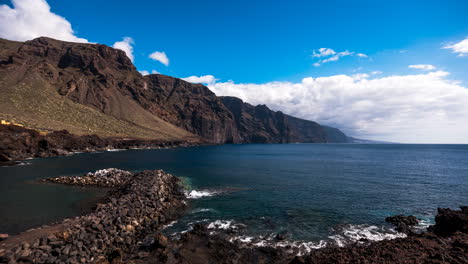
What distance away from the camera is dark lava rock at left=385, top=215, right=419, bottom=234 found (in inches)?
855

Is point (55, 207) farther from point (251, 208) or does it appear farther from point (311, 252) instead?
point (311, 252)

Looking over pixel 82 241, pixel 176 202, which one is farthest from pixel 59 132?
pixel 82 241

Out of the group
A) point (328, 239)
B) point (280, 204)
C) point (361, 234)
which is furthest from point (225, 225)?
point (361, 234)

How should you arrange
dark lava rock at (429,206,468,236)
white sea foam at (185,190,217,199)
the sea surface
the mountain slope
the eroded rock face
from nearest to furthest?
the eroded rock face, dark lava rock at (429,206,468,236), the sea surface, white sea foam at (185,190,217,199), the mountain slope

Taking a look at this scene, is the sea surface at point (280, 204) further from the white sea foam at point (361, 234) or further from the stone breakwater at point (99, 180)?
the stone breakwater at point (99, 180)

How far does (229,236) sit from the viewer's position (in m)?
19.5

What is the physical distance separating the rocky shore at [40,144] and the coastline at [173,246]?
2419 inches

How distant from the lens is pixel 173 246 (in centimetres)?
1702

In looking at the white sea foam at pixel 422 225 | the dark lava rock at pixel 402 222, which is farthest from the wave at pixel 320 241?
the white sea foam at pixel 422 225

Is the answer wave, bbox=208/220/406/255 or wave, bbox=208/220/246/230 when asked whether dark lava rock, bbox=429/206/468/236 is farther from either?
wave, bbox=208/220/246/230

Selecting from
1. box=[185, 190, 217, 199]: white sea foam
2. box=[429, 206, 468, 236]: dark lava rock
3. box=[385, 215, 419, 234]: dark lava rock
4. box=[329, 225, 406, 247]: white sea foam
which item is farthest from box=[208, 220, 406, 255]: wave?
box=[185, 190, 217, 199]: white sea foam

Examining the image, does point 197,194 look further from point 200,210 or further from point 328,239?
point 328,239

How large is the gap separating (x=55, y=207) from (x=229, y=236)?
843 inches

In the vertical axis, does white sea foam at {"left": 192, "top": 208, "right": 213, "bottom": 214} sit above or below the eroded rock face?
below
